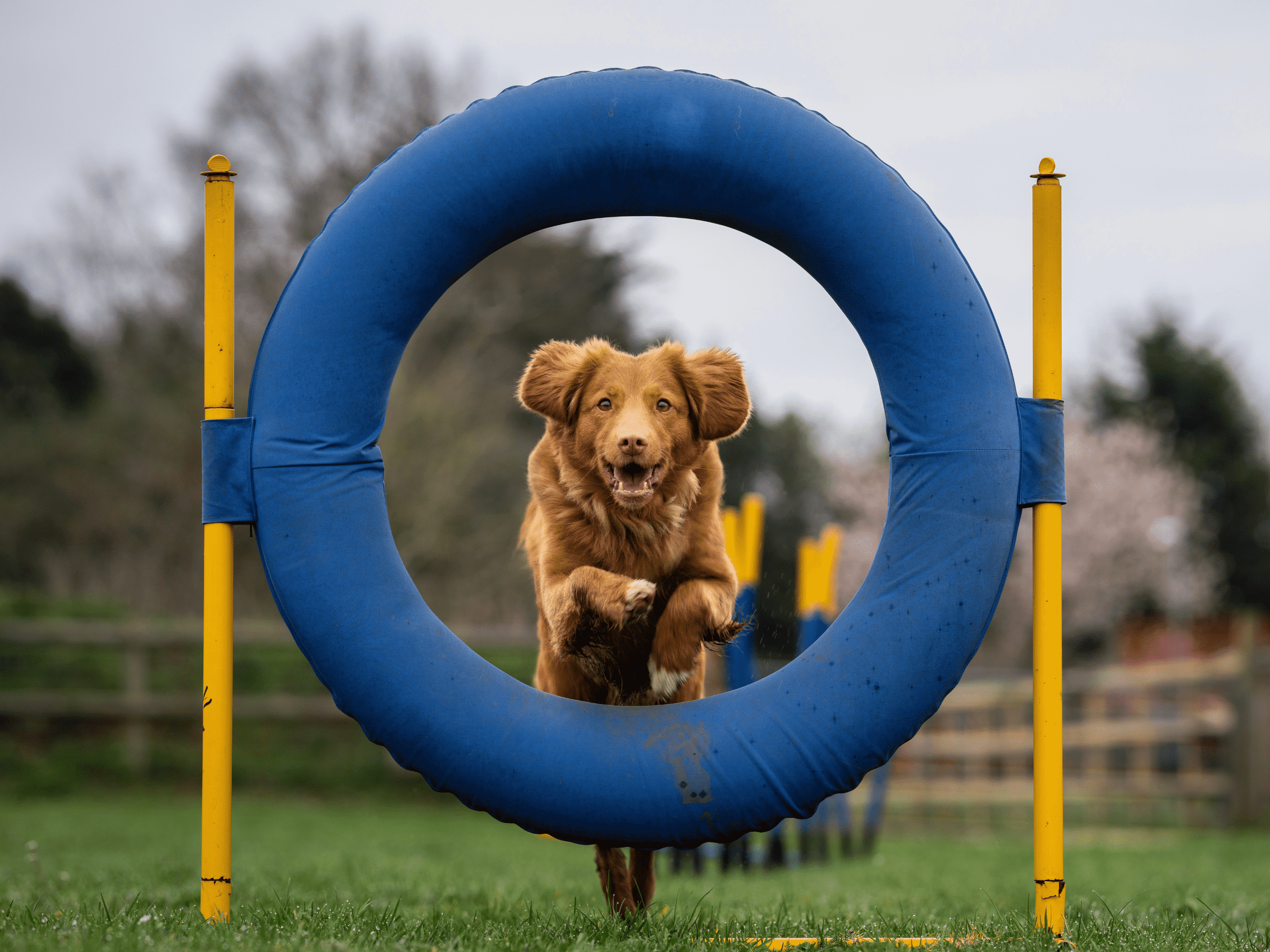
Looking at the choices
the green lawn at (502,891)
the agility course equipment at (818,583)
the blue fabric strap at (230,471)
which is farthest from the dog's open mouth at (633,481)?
the agility course equipment at (818,583)

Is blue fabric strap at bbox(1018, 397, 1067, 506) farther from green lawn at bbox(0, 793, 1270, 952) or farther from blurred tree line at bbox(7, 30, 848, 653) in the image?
blurred tree line at bbox(7, 30, 848, 653)

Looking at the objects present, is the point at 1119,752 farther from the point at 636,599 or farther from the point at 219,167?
the point at 219,167

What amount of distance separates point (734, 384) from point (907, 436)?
0.52 m

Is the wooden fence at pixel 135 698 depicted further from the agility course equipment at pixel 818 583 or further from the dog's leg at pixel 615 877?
the dog's leg at pixel 615 877

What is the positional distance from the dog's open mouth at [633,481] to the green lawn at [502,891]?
3.34 feet

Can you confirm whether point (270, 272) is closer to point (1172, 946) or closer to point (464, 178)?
point (464, 178)

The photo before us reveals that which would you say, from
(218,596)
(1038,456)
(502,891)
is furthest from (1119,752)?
(218,596)

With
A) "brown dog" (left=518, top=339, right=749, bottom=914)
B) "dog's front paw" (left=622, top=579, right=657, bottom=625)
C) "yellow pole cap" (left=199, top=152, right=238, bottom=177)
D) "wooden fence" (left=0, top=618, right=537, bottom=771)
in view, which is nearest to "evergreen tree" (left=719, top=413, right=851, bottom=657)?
"wooden fence" (left=0, top=618, right=537, bottom=771)

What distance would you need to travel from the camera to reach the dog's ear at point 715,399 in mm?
2986

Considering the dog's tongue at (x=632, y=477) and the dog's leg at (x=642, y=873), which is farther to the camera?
the dog's leg at (x=642, y=873)

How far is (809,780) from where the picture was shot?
2549mm

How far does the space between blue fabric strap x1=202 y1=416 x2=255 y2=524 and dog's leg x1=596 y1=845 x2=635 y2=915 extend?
1400 millimetres

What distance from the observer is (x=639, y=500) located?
282cm

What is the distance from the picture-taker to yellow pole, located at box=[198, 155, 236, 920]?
2744 mm
